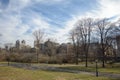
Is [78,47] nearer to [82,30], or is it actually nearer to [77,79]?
[82,30]

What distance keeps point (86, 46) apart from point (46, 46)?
41.7m

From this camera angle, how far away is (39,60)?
239ft

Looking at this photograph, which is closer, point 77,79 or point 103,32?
point 77,79

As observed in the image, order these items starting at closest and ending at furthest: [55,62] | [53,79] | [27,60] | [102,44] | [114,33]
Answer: [53,79]
[102,44]
[114,33]
[55,62]
[27,60]

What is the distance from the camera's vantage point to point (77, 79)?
21.9m

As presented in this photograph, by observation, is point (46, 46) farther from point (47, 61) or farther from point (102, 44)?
point (102, 44)

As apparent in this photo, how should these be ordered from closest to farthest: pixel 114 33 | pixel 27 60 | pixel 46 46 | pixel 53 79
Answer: pixel 53 79
pixel 114 33
pixel 27 60
pixel 46 46

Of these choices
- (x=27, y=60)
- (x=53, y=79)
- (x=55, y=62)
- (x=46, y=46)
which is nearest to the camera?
(x=53, y=79)

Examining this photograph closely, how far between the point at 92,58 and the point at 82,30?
1967cm

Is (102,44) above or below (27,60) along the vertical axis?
above

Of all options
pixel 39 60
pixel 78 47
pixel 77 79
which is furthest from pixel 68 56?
pixel 77 79

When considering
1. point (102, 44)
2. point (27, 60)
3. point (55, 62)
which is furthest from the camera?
point (27, 60)

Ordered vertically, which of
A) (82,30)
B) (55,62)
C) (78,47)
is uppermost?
(82,30)

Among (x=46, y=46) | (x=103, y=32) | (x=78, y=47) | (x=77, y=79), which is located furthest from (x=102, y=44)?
(x=46, y=46)
